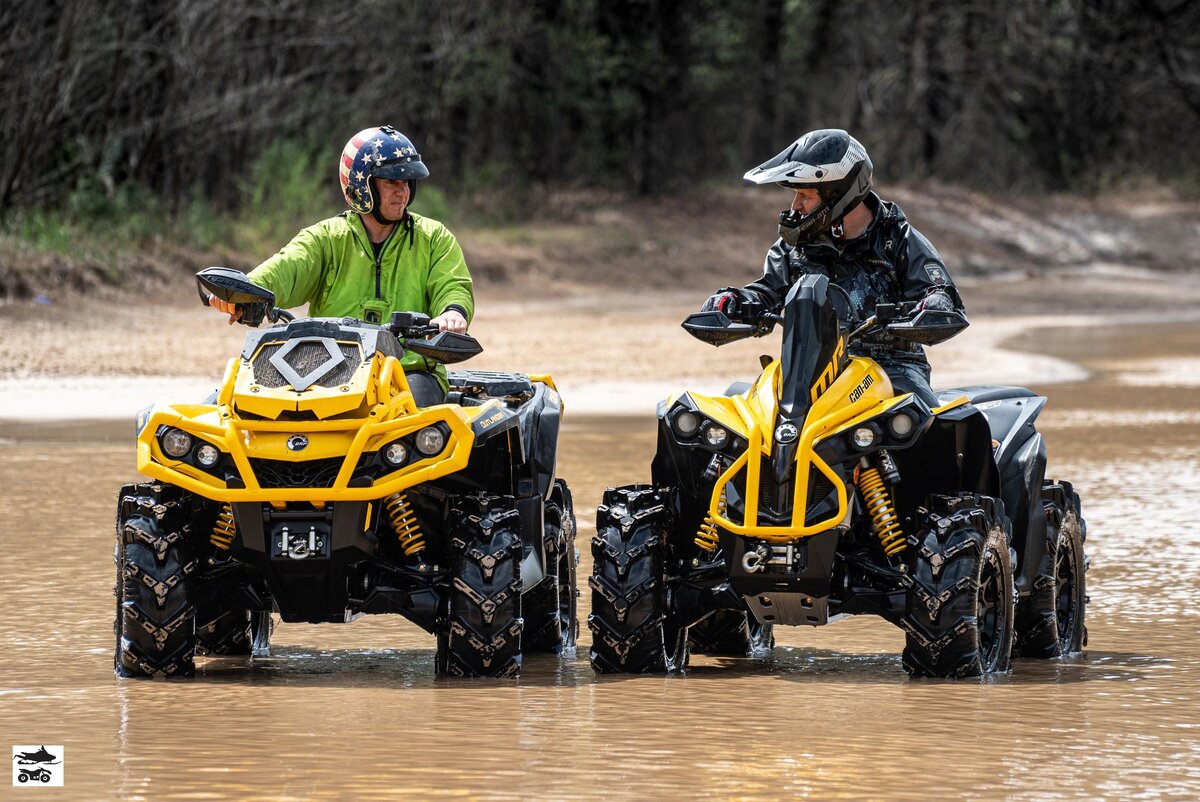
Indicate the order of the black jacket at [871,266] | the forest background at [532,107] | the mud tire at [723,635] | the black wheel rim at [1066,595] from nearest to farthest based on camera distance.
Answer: the black jacket at [871,266]
the mud tire at [723,635]
the black wheel rim at [1066,595]
the forest background at [532,107]

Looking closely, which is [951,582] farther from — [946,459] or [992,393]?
[992,393]

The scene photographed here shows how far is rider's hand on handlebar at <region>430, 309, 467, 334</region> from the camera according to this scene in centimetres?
809

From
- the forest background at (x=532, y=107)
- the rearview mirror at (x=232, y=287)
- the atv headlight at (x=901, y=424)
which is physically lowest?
the atv headlight at (x=901, y=424)

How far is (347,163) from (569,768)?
2956 mm

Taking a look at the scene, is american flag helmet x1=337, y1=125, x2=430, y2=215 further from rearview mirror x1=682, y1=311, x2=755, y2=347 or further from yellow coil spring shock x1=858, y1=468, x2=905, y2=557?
yellow coil spring shock x1=858, y1=468, x2=905, y2=557

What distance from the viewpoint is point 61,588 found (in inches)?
396

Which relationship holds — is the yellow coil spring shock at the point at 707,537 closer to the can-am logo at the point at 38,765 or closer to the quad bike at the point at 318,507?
the quad bike at the point at 318,507

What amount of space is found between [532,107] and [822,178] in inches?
1415

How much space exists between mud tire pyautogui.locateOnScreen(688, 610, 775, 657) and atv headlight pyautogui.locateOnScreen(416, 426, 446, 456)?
1.41 metres

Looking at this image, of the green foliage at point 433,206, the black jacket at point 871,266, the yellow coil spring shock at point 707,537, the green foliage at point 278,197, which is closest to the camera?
the yellow coil spring shock at point 707,537

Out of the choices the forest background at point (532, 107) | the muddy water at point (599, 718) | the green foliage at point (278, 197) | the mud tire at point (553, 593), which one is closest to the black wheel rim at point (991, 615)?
the muddy water at point (599, 718)

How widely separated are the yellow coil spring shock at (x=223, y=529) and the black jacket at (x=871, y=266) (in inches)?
78.3

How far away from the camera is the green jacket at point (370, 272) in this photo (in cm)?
845

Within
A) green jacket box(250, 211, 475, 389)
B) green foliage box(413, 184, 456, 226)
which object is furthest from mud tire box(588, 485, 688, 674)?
green foliage box(413, 184, 456, 226)
